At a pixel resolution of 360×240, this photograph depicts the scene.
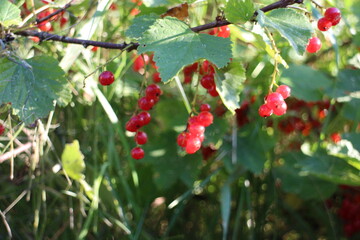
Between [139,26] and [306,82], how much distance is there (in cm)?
99

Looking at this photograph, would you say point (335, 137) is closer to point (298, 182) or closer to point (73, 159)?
point (298, 182)

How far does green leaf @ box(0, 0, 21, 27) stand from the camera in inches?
40.0

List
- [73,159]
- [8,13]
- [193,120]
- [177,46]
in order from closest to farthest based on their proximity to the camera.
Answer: [177,46] < [8,13] < [193,120] < [73,159]

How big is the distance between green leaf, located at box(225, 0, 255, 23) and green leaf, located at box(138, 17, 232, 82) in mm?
55

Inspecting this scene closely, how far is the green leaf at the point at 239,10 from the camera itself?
36.5 inches

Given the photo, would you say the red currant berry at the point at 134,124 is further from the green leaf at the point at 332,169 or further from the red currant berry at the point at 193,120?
the green leaf at the point at 332,169

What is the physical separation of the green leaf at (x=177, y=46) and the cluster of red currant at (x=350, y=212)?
1082 mm

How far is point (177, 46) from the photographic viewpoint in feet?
3.02

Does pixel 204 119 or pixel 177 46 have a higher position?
pixel 177 46

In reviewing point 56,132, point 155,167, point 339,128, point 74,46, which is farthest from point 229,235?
point 74,46

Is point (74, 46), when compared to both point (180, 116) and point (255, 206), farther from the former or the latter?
point (255, 206)

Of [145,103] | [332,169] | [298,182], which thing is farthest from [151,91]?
[298,182]

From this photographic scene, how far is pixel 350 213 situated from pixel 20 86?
1345 millimetres

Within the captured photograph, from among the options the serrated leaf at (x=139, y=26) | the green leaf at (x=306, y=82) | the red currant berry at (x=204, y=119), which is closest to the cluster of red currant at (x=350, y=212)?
the green leaf at (x=306, y=82)
